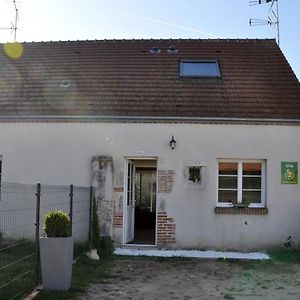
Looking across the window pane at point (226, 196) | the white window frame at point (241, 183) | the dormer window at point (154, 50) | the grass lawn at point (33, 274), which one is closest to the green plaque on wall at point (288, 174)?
the white window frame at point (241, 183)

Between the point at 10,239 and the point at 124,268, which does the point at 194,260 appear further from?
the point at 10,239

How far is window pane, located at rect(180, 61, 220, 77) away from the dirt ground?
5.99m

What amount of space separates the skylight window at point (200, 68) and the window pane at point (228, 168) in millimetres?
3007

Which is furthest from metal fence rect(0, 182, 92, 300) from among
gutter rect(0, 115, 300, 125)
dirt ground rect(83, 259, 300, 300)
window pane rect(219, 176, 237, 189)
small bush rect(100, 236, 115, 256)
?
window pane rect(219, 176, 237, 189)

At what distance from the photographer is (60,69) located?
16.1 meters

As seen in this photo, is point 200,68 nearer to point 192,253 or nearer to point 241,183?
point 241,183

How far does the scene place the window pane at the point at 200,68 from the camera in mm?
15395

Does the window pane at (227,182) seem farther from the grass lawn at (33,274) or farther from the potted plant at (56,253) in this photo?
the potted plant at (56,253)

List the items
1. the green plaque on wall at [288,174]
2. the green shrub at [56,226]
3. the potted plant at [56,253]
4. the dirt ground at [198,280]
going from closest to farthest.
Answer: the potted plant at [56,253]
the green shrub at [56,226]
the dirt ground at [198,280]
the green plaque on wall at [288,174]

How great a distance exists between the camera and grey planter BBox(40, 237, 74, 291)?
26.1 ft

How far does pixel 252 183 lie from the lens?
13.6 metres

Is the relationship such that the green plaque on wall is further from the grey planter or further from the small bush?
the grey planter

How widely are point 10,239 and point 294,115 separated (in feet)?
27.5

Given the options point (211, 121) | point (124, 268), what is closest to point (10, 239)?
point (124, 268)
